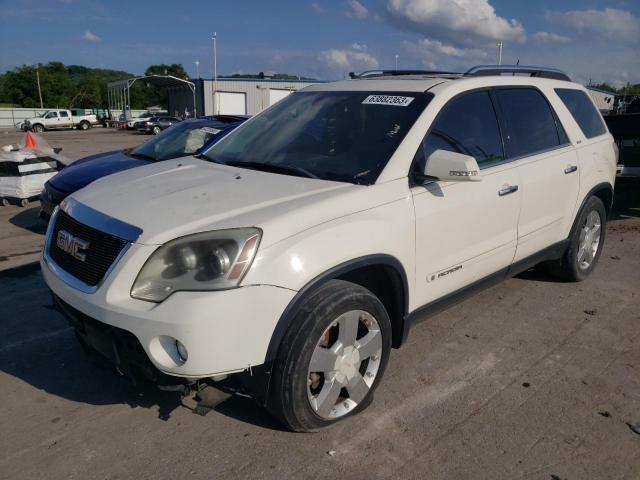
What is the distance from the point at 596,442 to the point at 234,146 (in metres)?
2.90

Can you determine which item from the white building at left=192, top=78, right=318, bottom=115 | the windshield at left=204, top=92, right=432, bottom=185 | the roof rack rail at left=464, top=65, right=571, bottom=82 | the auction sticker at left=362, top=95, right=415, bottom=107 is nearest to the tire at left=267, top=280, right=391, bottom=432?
the windshield at left=204, top=92, right=432, bottom=185

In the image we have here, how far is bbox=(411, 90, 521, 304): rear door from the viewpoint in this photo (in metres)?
3.26

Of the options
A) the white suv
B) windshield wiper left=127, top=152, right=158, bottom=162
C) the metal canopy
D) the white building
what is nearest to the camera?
the white suv

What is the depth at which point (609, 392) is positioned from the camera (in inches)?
132

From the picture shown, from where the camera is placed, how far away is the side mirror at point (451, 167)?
9.93ft

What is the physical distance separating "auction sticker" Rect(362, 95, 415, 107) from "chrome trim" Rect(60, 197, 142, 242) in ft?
5.86

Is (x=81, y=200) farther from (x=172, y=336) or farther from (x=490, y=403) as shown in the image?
(x=490, y=403)

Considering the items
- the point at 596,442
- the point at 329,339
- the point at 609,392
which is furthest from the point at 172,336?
the point at 609,392

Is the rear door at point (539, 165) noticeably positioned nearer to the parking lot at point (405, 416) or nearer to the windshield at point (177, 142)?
the parking lot at point (405, 416)

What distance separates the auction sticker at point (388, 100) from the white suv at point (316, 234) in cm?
3

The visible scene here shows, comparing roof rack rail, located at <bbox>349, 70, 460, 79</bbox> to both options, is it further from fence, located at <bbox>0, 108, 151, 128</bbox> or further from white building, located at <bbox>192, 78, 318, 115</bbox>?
fence, located at <bbox>0, 108, 151, 128</bbox>

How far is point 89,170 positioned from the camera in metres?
6.77

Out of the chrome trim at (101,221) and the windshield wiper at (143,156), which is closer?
the chrome trim at (101,221)

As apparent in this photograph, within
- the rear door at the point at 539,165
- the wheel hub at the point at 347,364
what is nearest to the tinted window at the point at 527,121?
the rear door at the point at 539,165
